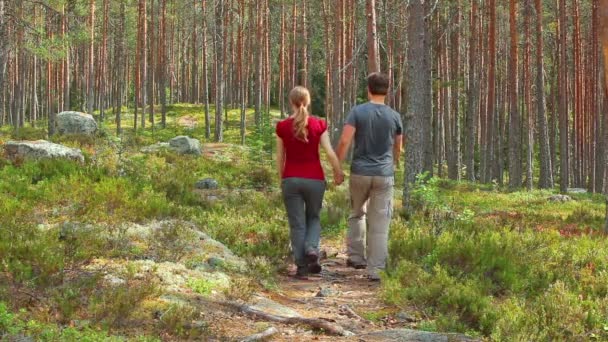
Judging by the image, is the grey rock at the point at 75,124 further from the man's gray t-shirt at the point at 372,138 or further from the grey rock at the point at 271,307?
the grey rock at the point at 271,307

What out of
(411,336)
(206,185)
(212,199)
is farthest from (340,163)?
(206,185)

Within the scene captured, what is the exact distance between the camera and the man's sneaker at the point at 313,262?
662 centimetres

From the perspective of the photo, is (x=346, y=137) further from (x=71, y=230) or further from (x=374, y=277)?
(x=71, y=230)

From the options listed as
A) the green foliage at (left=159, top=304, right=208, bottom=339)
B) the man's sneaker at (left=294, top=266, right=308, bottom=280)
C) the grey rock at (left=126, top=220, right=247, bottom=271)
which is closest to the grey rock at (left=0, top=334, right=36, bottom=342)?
the green foliage at (left=159, top=304, right=208, bottom=339)

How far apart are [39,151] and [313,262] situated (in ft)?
27.1

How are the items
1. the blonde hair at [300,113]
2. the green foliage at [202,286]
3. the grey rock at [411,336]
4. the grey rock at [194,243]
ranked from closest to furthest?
1. the grey rock at [411,336]
2. the green foliage at [202,286]
3. the blonde hair at [300,113]
4. the grey rock at [194,243]

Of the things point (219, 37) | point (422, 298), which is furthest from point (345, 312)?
point (219, 37)

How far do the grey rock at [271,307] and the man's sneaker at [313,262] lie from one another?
1.22 meters

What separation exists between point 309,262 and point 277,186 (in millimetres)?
9104

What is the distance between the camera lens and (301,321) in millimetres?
4750

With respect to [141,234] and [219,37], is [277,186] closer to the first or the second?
[141,234]

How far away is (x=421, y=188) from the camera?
9.14m

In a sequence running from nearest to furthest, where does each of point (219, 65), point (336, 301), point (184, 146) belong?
point (336, 301) < point (184, 146) < point (219, 65)

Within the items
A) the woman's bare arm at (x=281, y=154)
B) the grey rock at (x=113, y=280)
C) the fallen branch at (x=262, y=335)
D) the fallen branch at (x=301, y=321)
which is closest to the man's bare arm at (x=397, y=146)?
the woman's bare arm at (x=281, y=154)
